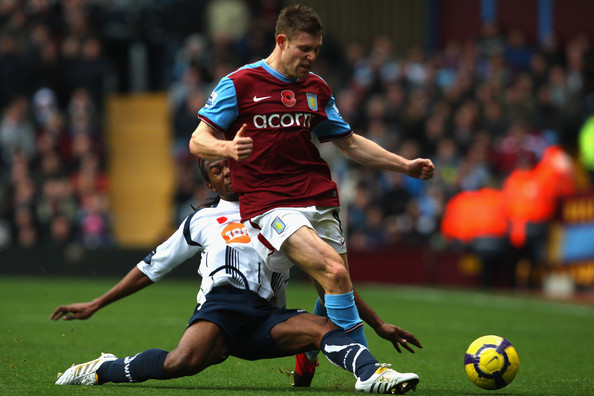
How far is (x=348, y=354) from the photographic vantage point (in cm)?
540

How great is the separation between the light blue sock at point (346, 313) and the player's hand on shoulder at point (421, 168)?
909 millimetres

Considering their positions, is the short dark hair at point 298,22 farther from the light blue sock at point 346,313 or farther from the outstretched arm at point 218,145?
the light blue sock at point 346,313

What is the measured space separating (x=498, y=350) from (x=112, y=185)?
53.4 feet

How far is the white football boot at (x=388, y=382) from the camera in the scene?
5.14m

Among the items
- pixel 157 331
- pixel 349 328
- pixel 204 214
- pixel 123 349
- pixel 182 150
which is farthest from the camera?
pixel 182 150

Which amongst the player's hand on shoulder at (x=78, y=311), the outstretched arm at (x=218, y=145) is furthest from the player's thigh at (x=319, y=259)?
the player's hand on shoulder at (x=78, y=311)

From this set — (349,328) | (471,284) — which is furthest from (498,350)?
(471,284)

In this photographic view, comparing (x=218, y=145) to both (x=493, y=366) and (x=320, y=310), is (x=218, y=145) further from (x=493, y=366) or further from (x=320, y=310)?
(x=493, y=366)

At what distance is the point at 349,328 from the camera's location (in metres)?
5.55

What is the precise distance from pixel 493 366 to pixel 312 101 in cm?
176

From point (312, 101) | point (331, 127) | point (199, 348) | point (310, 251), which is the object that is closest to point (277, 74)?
point (312, 101)

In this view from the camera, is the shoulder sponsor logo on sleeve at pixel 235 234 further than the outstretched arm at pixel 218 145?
Yes

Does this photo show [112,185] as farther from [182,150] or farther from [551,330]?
[551,330]

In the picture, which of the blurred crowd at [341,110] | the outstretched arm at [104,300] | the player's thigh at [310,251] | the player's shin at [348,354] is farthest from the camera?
the blurred crowd at [341,110]
